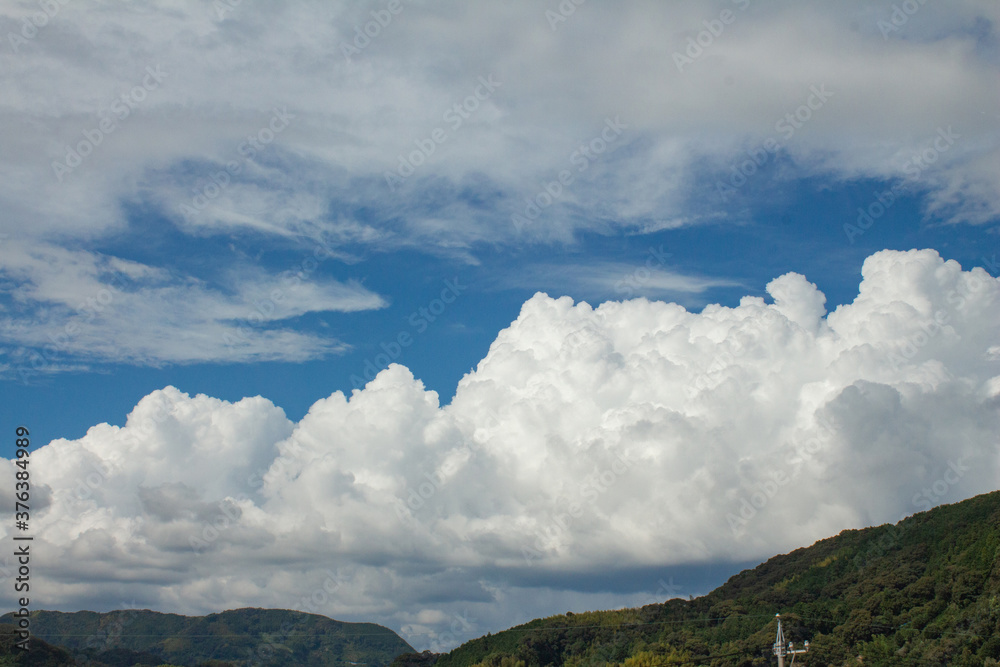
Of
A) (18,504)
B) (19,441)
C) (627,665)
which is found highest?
(19,441)

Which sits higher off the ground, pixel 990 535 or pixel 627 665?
pixel 990 535

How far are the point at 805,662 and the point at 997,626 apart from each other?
45.6m

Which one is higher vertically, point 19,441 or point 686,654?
point 19,441

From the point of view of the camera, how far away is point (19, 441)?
198ft

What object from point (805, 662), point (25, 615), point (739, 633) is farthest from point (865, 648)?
point (25, 615)

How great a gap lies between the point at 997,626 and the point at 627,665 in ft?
293

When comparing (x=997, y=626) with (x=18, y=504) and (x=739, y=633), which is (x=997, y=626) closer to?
(x=739, y=633)

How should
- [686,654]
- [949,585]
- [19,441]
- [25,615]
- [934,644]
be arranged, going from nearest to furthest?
[19,441]
[25,615]
[934,644]
[949,585]
[686,654]

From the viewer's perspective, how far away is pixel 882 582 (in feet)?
653

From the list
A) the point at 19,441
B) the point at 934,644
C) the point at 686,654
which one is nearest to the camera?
the point at 19,441

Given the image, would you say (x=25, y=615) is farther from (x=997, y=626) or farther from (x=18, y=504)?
(x=997, y=626)

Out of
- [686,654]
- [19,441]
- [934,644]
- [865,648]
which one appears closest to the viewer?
[19,441]

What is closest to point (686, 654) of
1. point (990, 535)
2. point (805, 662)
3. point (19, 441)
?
point (805, 662)

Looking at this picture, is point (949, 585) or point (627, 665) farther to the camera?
point (627, 665)
